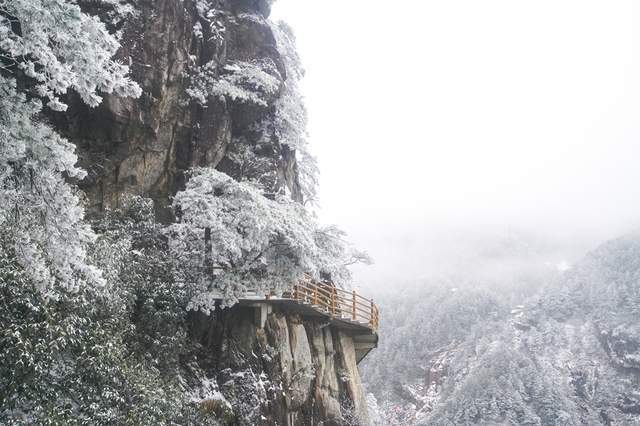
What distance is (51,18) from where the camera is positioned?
32.2ft

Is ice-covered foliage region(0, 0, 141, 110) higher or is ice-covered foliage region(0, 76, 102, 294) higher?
ice-covered foliage region(0, 0, 141, 110)

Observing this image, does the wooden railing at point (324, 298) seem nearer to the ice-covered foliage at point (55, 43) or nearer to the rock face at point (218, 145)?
the rock face at point (218, 145)

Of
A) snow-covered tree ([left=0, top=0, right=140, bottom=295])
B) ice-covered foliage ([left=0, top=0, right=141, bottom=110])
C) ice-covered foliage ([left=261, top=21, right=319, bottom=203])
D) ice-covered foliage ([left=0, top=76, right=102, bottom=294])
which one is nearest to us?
ice-covered foliage ([left=0, top=0, right=141, bottom=110])

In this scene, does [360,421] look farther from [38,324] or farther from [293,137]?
[38,324]

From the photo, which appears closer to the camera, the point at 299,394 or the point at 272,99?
the point at 299,394

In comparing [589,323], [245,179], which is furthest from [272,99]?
[589,323]

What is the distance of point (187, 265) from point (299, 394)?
6.06 meters

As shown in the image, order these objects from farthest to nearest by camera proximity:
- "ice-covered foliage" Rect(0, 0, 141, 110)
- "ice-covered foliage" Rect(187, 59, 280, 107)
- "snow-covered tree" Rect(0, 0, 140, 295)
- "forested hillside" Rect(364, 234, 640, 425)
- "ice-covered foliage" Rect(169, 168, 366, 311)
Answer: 1. "forested hillside" Rect(364, 234, 640, 425)
2. "ice-covered foliage" Rect(187, 59, 280, 107)
3. "ice-covered foliage" Rect(169, 168, 366, 311)
4. "snow-covered tree" Rect(0, 0, 140, 295)
5. "ice-covered foliage" Rect(0, 0, 141, 110)

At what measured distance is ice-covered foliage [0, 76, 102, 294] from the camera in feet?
33.2

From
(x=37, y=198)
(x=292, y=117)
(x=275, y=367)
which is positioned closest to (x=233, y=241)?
(x=275, y=367)

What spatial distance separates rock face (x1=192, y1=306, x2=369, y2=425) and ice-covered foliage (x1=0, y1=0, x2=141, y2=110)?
8.68 m

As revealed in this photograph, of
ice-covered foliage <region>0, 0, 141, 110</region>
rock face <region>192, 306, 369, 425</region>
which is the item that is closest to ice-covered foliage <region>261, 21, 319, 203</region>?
rock face <region>192, 306, 369, 425</region>

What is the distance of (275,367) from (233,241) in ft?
15.2

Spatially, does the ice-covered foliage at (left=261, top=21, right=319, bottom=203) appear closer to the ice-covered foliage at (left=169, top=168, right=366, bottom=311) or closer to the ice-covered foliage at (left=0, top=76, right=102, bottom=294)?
the ice-covered foliage at (left=169, top=168, right=366, bottom=311)
